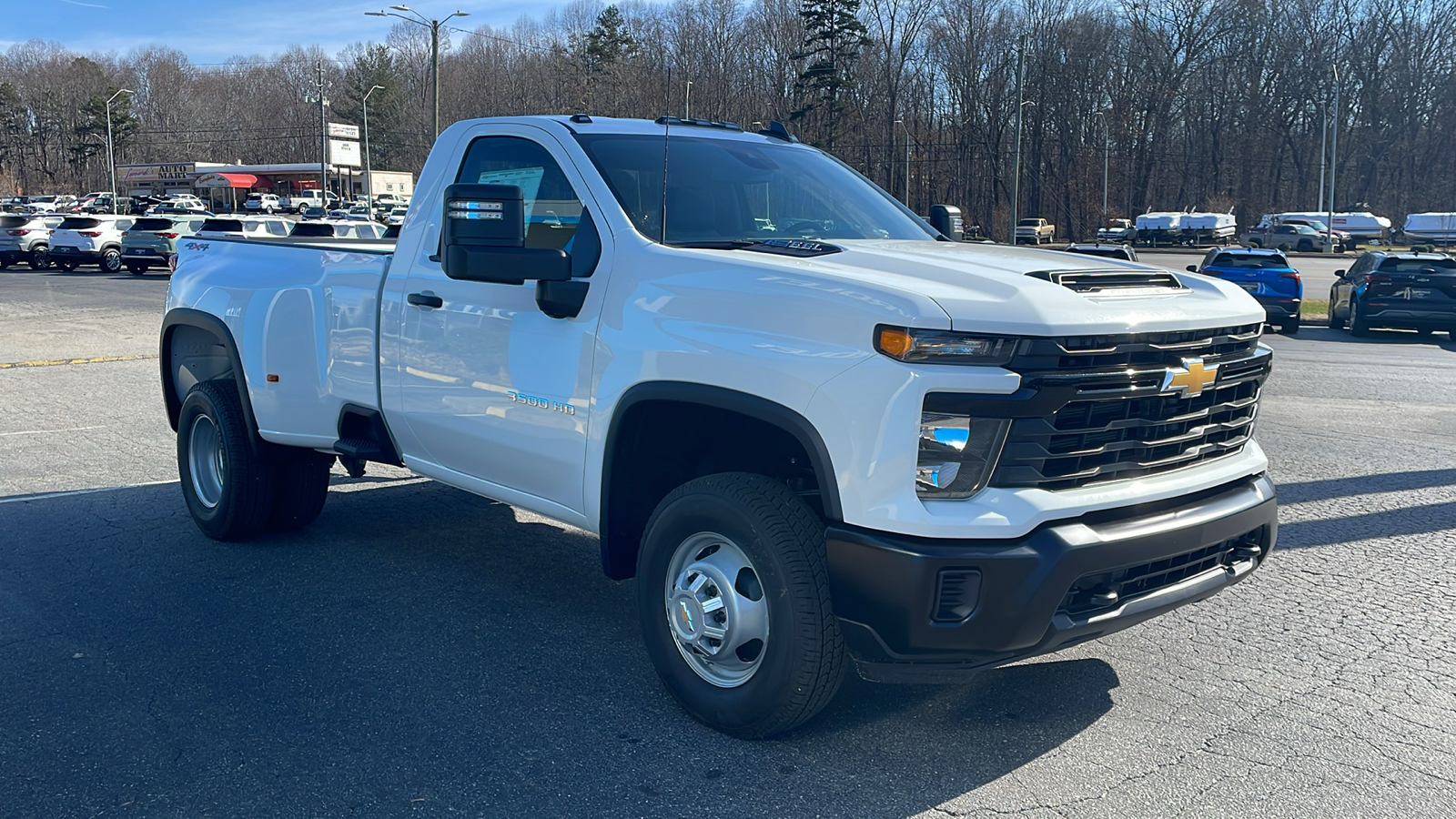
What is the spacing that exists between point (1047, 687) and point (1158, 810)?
37.9 inches

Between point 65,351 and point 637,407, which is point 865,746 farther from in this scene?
point 65,351

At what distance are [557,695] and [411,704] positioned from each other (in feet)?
1.65

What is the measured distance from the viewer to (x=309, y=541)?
21.0 ft

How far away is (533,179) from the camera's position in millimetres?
4816

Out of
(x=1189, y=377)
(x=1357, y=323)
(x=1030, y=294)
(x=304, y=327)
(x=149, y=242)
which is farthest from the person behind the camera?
(x=149, y=242)

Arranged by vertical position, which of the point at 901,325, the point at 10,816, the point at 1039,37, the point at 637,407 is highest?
the point at 1039,37

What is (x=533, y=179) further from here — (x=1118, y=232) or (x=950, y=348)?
(x=1118, y=232)

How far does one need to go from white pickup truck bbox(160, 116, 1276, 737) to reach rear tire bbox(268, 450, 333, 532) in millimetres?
941

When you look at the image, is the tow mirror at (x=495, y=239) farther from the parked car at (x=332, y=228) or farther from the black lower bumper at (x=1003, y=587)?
the parked car at (x=332, y=228)

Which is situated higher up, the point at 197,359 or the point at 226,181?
the point at 226,181

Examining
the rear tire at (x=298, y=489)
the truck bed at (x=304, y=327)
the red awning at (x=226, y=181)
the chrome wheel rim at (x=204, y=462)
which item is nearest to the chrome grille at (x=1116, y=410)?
the truck bed at (x=304, y=327)

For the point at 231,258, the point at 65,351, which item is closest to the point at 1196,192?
the point at 65,351

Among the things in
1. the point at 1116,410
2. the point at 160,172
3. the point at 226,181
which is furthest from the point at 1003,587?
the point at 160,172

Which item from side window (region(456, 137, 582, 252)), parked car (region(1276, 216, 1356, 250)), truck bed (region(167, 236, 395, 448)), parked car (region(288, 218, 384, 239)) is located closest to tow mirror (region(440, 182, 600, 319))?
side window (region(456, 137, 582, 252))
